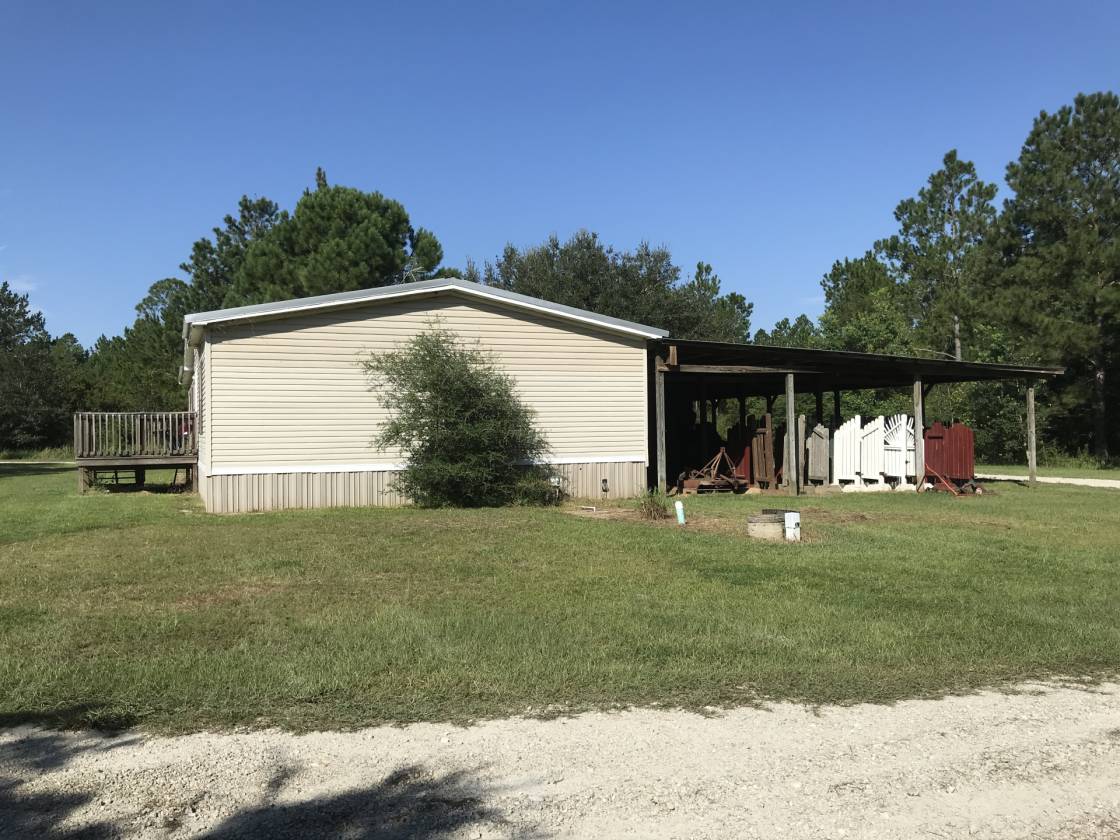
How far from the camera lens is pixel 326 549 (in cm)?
993

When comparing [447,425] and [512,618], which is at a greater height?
[447,425]

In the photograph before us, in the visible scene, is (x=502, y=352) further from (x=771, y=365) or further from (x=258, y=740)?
(x=258, y=740)

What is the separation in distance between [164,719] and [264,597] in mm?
2939

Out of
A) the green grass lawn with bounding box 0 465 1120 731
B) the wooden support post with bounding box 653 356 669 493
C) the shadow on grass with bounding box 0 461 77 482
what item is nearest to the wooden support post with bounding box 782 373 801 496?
the wooden support post with bounding box 653 356 669 493

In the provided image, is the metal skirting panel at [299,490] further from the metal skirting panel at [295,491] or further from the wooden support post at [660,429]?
the wooden support post at [660,429]

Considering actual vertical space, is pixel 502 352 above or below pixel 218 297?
below

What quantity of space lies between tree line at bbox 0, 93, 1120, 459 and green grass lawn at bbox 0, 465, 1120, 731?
816 inches

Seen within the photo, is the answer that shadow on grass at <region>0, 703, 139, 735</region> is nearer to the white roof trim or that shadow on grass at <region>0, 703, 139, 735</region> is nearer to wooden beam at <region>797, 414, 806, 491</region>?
the white roof trim

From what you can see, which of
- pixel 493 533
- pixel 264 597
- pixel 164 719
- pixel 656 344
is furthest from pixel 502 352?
pixel 164 719

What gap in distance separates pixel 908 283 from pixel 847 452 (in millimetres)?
24894

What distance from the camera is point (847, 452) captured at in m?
19.9

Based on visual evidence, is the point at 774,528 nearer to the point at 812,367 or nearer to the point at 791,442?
the point at 791,442

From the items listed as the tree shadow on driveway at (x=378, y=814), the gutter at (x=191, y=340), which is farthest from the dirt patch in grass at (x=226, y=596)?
the gutter at (x=191, y=340)

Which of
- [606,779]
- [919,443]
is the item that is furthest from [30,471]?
[606,779]
